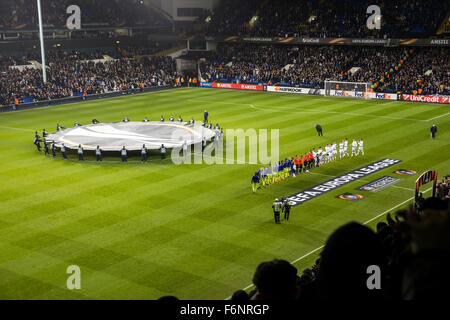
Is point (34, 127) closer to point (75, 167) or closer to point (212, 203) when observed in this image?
point (75, 167)

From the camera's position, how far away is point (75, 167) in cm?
3394

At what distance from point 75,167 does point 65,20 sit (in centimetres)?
5205

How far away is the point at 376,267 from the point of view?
4.28 m

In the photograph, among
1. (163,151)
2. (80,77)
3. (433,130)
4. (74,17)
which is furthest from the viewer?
(74,17)

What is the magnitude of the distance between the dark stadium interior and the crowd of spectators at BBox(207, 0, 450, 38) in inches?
6.2

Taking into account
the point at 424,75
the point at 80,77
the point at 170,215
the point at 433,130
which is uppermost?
the point at 424,75

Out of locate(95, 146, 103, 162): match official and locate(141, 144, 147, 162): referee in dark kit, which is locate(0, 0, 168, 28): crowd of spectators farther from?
locate(141, 144, 147, 162): referee in dark kit

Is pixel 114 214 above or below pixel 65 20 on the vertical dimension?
below

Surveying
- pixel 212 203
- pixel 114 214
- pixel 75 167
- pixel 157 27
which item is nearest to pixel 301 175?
pixel 212 203

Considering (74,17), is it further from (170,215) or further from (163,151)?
(170,215)

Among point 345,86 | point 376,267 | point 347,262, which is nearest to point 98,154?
point 376,267

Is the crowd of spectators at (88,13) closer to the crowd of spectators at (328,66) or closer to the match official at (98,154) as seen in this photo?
the crowd of spectators at (328,66)

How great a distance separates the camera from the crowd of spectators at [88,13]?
74688 mm

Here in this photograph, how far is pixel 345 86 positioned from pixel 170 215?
44.3 meters
